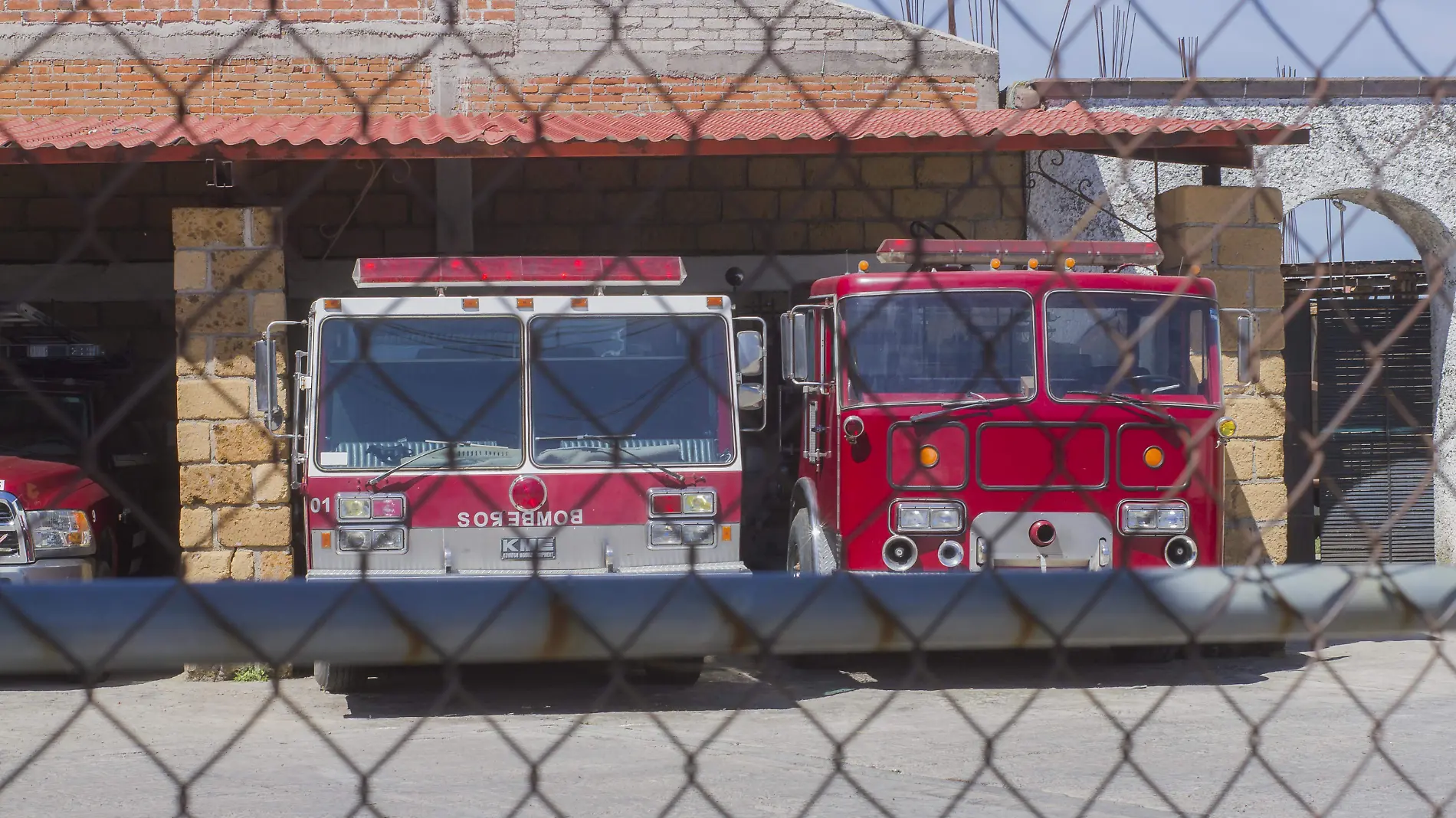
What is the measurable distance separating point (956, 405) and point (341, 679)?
350cm

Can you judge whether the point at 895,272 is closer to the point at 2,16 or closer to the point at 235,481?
the point at 235,481

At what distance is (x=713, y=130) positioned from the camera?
8.86 meters

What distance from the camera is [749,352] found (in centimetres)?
706

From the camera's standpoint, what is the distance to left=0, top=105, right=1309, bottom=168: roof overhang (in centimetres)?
738

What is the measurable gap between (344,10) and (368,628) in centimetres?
1114

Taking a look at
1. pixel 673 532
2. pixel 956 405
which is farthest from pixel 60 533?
pixel 956 405

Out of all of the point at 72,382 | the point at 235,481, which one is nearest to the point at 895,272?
the point at 235,481

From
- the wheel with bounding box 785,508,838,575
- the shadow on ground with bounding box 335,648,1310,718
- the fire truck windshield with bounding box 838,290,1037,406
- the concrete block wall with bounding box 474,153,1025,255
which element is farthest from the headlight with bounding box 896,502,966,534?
the concrete block wall with bounding box 474,153,1025,255

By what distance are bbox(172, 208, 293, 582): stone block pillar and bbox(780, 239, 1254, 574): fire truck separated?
10.7 feet

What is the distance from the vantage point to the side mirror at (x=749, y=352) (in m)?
7.05

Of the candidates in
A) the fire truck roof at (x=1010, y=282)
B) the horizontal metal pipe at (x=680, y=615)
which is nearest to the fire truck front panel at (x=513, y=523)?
the fire truck roof at (x=1010, y=282)

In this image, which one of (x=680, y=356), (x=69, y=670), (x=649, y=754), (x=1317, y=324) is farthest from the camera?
(x=1317, y=324)

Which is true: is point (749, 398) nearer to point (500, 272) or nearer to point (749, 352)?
point (749, 352)

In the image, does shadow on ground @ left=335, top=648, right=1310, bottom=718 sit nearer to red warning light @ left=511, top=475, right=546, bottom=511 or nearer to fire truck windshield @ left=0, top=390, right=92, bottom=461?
red warning light @ left=511, top=475, right=546, bottom=511
